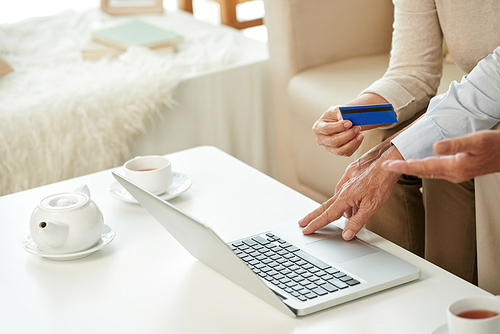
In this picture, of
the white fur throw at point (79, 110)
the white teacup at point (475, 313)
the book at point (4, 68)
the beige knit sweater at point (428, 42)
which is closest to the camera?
the white teacup at point (475, 313)

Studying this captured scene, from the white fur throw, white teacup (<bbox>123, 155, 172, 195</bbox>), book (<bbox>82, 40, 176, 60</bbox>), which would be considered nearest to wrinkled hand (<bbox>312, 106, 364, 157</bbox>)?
white teacup (<bbox>123, 155, 172, 195</bbox>)

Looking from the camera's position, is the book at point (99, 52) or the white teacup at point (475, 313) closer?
the white teacup at point (475, 313)

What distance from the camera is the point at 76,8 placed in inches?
111

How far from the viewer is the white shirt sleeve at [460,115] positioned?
913mm

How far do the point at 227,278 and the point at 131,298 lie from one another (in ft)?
0.40

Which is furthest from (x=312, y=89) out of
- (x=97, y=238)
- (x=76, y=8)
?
(x=76, y=8)

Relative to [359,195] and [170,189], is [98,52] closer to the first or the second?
[170,189]

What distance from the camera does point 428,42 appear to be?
1146 mm

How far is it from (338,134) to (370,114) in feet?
0.27

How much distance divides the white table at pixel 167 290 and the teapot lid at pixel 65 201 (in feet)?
0.26

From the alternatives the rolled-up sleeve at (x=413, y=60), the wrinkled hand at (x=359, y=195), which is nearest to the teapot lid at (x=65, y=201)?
the wrinkled hand at (x=359, y=195)

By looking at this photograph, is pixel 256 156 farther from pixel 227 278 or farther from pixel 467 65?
pixel 227 278

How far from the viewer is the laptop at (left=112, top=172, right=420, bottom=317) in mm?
649

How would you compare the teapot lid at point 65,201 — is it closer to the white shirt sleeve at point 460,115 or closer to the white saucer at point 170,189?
the white saucer at point 170,189
